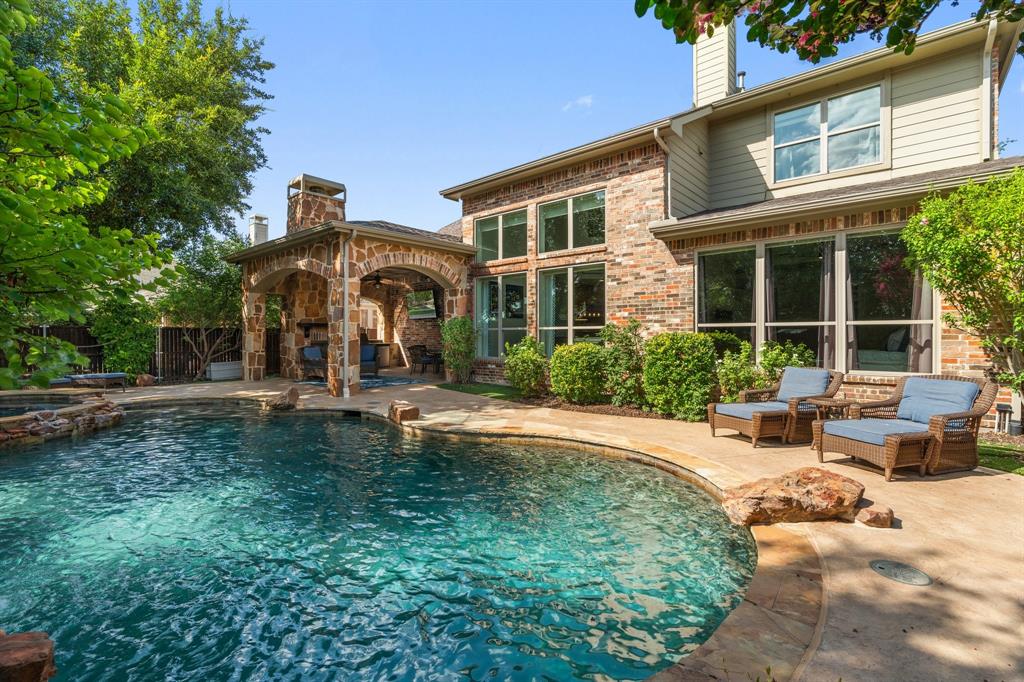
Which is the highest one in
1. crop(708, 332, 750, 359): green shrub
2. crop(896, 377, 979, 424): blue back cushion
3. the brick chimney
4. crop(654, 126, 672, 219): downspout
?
the brick chimney

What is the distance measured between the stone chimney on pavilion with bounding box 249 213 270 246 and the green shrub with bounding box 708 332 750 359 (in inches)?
697

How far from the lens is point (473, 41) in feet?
30.1

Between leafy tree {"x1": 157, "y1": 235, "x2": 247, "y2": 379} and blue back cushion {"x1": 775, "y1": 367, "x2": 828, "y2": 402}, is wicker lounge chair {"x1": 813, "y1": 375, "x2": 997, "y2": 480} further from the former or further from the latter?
leafy tree {"x1": 157, "y1": 235, "x2": 247, "y2": 379}

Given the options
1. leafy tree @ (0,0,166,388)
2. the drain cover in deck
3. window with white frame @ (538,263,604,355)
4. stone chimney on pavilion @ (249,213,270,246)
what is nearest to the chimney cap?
window with white frame @ (538,263,604,355)

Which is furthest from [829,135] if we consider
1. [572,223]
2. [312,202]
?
[312,202]

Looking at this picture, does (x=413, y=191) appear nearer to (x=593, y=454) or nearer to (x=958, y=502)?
(x=593, y=454)

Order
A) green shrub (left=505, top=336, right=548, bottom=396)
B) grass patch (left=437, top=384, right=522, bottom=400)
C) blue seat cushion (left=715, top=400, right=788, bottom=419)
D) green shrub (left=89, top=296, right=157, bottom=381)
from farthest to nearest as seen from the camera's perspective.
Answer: green shrub (left=89, top=296, right=157, bottom=381), grass patch (left=437, top=384, right=522, bottom=400), green shrub (left=505, top=336, right=548, bottom=396), blue seat cushion (left=715, top=400, right=788, bottom=419)

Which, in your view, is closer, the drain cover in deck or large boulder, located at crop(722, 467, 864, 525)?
the drain cover in deck

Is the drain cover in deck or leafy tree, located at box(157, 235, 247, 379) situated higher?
leafy tree, located at box(157, 235, 247, 379)

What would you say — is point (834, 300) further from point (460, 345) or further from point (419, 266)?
point (419, 266)

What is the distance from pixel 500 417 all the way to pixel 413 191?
28.5ft

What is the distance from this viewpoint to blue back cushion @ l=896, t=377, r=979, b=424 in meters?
4.86

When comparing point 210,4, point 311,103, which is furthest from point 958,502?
point 210,4

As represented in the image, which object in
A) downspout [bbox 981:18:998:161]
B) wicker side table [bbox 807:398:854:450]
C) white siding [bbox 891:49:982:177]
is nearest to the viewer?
wicker side table [bbox 807:398:854:450]
